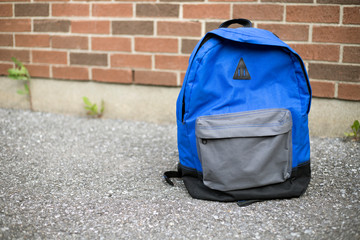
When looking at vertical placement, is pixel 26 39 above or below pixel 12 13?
→ below

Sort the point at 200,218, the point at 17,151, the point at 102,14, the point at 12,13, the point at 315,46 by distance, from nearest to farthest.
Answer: the point at 200,218 → the point at 17,151 → the point at 315,46 → the point at 102,14 → the point at 12,13

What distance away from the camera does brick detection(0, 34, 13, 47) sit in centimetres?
298

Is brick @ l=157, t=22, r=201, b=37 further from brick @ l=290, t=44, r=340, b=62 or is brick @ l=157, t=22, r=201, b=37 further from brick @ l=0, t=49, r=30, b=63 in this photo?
brick @ l=0, t=49, r=30, b=63

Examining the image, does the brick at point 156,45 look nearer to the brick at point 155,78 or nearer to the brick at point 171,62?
the brick at point 171,62

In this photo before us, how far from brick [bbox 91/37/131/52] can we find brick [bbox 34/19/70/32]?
26 cm

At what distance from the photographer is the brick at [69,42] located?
281 cm

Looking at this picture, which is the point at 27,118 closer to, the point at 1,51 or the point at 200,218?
the point at 1,51

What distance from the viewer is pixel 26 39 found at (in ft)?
9.64

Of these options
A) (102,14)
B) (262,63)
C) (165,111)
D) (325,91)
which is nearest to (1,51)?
(102,14)

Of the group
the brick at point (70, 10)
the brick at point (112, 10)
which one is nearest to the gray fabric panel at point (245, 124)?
the brick at point (112, 10)

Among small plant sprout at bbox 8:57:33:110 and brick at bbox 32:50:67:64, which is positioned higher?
brick at bbox 32:50:67:64

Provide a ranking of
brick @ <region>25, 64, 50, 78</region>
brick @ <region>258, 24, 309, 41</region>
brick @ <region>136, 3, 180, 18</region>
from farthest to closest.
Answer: brick @ <region>25, 64, 50, 78</region>
brick @ <region>136, 3, 180, 18</region>
brick @ <region>258, 24, 309, 41</region>

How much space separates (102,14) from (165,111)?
88cm

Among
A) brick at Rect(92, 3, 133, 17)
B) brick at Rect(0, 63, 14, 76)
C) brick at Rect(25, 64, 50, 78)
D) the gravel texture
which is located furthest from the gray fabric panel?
brick at Rect(0, 63, 14, 76)
